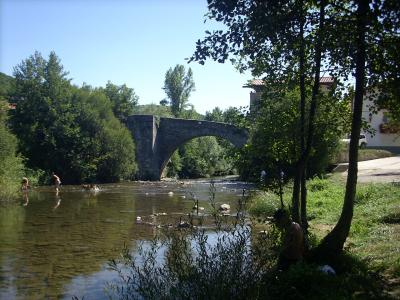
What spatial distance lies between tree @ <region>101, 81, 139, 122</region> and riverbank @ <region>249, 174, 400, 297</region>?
28153 mm

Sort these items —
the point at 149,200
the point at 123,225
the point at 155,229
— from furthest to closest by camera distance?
the point at 149,200 → the point at 123,225 → the point at 155,229

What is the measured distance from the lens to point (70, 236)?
14.4 m

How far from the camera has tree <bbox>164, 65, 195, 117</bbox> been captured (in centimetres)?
7300

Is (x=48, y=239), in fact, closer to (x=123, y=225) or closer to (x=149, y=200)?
(x=123, y=225)

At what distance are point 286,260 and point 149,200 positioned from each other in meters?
17.9

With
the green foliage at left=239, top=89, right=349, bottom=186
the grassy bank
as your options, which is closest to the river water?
the green foliage at left=239, top=89, right=349, bottom=186

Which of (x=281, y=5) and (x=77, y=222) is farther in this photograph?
(x=77, y=222)

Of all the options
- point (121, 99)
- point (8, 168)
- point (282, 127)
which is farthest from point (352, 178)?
point (121, 99)

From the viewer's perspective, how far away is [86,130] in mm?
38719

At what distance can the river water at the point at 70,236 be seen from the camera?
941 centimetres

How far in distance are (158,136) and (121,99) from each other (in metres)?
5.33

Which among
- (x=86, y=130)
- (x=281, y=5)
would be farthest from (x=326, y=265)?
(x=86, y=130)

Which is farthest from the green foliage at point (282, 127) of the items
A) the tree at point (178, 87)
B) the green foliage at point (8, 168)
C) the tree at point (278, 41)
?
the tree at point (178, 87)

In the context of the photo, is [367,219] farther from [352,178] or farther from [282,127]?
[352,178]
